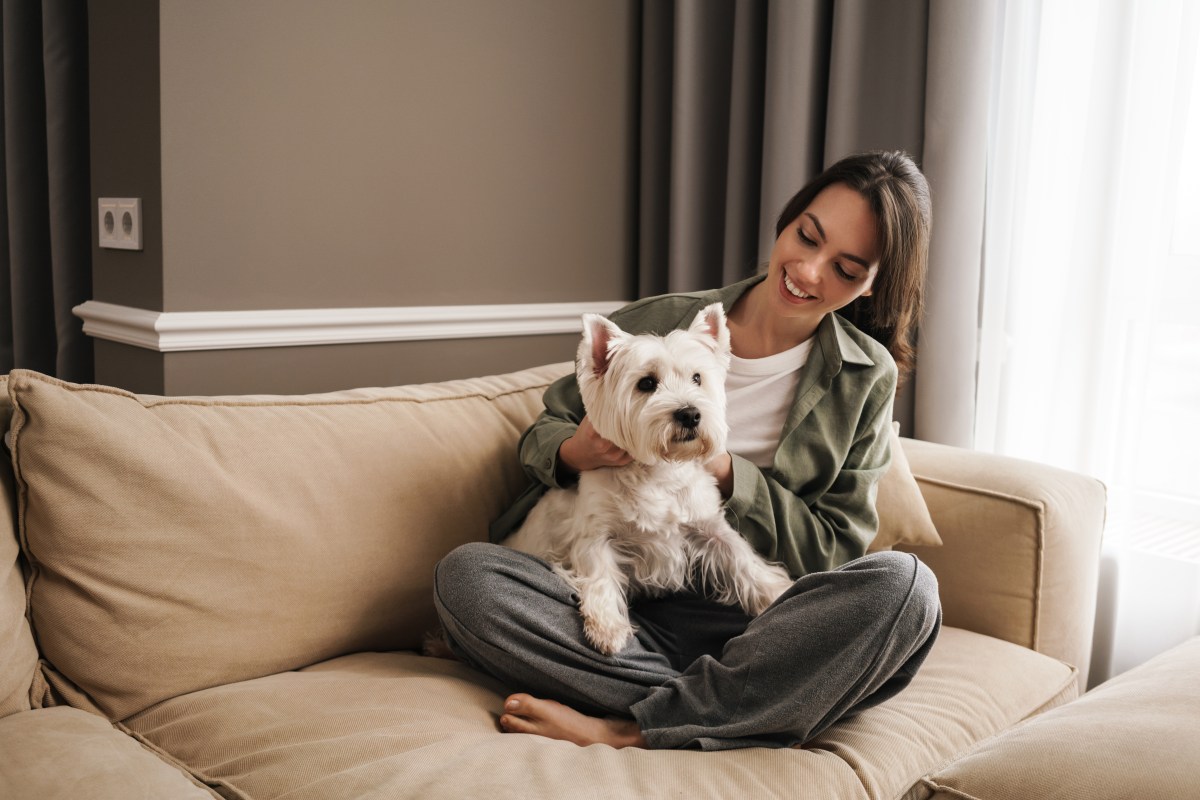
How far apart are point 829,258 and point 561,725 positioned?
0.95m

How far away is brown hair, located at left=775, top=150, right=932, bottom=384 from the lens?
1.79m

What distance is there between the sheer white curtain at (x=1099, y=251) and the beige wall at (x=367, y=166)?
1164 millimetres

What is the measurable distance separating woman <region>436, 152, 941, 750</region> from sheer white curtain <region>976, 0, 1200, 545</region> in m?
0.50

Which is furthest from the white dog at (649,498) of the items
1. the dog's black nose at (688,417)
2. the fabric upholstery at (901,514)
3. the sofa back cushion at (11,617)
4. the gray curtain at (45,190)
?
the gray curtain at (45,190)

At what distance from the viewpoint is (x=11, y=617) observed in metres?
1.44

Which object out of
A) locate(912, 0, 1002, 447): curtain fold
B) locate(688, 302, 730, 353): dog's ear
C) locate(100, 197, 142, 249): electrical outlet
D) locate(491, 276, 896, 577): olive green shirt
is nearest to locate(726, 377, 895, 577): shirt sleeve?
locate(491, 276, 896, 577): olive green shirt

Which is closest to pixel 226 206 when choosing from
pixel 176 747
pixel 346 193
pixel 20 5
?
pixel 346 193

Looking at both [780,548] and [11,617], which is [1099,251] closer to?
[780,548]

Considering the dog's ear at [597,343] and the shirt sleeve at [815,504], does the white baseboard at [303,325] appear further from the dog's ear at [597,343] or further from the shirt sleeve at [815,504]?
the shirt sleeve at [815,504]

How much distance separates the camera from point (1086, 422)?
7.59 feet

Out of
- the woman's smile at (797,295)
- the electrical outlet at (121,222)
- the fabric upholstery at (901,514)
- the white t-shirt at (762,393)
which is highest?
the electrical outlet at (121,222)

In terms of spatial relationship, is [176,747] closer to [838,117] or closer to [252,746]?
[252,746]

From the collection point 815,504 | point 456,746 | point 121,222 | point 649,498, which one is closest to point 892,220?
point 815,504

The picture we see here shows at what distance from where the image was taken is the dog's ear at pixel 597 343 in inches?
62.3
